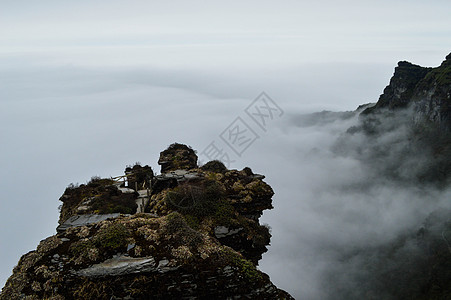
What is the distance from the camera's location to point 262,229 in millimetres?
20391

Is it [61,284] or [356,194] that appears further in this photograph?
Answer: [356,194]

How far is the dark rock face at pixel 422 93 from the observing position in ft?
366

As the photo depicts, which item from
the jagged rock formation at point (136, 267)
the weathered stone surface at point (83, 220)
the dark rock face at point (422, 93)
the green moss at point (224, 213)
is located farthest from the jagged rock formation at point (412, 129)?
the weathered stone surface at point (83, 220)

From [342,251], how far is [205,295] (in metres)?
115

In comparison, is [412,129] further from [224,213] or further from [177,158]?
[224,213]

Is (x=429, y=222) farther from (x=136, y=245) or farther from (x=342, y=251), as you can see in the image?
(x=136, y=245)

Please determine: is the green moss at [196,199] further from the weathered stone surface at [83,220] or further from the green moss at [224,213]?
the weathered stone surface at [83,220]

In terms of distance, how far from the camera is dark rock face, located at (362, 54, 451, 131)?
111562mm

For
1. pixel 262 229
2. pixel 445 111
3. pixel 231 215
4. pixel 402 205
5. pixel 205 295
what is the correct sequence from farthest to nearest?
1. pixel 402 205
2. pixel 445 111
3. pixel 262 229
4. pixel 231 215
5. pixel 205 295

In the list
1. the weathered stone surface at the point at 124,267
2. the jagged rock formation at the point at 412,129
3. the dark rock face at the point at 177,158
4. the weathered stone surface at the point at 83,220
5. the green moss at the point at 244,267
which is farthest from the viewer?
the jagged rock formation at the point at 412,129

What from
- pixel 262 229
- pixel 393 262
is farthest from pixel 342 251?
pixel 262 229

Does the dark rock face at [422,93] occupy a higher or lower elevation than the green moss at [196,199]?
higher

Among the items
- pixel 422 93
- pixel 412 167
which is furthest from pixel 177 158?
pixel 422 93

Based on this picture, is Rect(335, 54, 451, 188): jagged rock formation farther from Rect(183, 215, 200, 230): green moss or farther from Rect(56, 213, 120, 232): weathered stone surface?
Rect(56, 213, 120, 232): weathered stone surface
